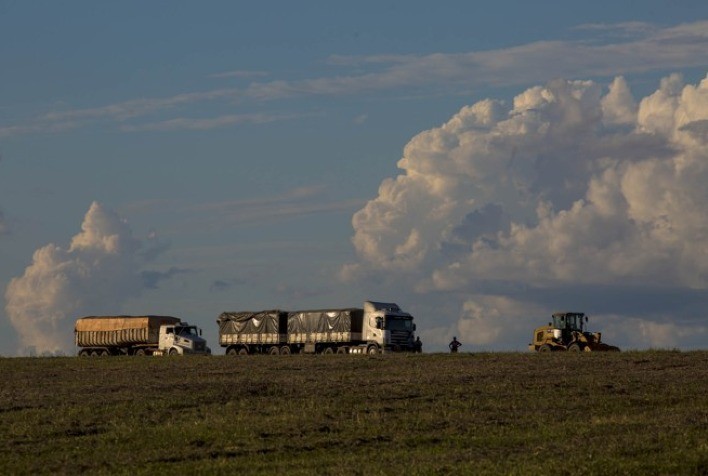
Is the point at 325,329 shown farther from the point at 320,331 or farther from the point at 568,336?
the point at 568,336

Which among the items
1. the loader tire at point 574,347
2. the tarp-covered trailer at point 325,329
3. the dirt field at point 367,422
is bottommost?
the dirt field at point 367,422

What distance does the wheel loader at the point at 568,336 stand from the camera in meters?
82.9

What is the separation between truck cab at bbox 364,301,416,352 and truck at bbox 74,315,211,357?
14.0 m

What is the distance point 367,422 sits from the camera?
38.2 m

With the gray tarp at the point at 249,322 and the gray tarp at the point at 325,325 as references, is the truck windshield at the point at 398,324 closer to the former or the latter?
the gray tarp at the point at 325,325

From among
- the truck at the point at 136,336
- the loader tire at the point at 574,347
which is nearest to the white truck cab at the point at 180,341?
the truck at the point at 136,336

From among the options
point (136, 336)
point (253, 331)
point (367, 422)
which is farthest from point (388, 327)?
point (367, 422)

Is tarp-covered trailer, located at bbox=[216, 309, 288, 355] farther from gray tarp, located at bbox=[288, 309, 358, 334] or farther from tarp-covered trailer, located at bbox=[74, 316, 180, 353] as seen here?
tarp-covered trailer, located at bbox=[74, 316, 180, 353]

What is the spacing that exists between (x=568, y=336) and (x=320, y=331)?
1980cm

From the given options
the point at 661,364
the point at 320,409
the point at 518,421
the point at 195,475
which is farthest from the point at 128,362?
the point at 195,475

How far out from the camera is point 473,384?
1956 inches

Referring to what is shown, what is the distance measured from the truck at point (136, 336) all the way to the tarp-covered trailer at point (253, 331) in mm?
3746

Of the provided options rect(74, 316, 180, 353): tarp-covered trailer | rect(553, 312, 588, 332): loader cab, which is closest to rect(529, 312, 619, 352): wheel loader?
rect(553, 312, 588, 332): loader cab

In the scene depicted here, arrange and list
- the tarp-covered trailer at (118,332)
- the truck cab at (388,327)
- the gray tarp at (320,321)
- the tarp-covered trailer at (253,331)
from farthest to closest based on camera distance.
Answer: the tarp-covered trailer at (118,332) < the tarp-covered trailer at (253,331) < the gray tarp at (320,321) < the truck cab at (388,327)
